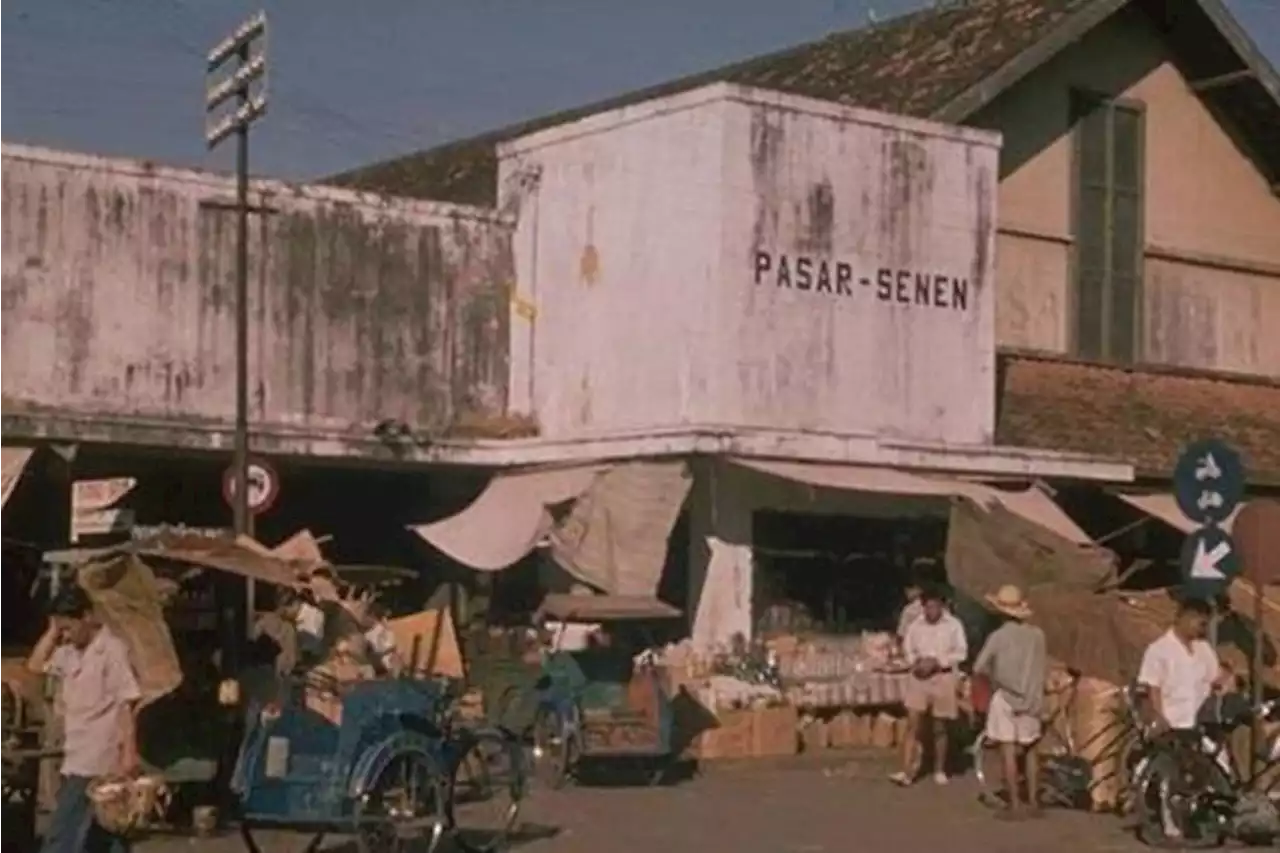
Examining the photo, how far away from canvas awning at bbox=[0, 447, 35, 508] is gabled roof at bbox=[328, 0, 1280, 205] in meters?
8.45

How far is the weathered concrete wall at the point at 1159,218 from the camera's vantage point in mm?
28594

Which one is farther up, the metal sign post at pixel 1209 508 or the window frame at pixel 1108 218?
the window frame at pixel 1108 218

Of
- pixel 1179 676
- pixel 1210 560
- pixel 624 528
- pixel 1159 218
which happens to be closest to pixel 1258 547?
pixel 1210 560

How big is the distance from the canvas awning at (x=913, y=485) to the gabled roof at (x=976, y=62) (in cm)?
433

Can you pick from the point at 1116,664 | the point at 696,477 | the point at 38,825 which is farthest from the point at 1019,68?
the point at 38,825

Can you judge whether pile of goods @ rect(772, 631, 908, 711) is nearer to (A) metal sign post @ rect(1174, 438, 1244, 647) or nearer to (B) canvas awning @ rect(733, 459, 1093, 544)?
(B) canvas awning @ rect(733, 459, 1093, 544)

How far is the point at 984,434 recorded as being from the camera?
26016mm

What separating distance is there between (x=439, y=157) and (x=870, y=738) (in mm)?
15970

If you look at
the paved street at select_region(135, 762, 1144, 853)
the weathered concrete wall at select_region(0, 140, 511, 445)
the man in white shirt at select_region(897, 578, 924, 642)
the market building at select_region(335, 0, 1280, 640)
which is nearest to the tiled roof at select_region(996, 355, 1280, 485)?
the market building at select_region(335, 0, 1280, 640)

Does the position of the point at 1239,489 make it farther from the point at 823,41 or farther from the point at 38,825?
the point at 823,41

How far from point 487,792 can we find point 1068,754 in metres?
5.08

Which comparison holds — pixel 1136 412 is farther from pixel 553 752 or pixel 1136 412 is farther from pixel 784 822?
pixel 784 822

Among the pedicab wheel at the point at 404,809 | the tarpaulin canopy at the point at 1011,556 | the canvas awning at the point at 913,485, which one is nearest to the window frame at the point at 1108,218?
the canvas awning at the point at 913,485

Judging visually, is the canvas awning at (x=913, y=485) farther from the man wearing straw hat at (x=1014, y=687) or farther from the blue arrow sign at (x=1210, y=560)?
the blue arrow sign at (x=1210, y=560)
